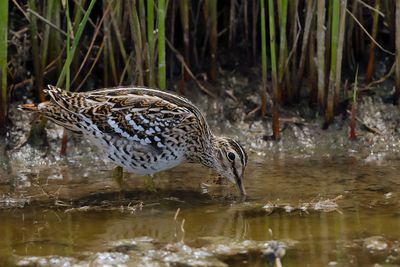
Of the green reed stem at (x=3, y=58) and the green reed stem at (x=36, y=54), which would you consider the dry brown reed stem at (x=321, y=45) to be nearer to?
the green reed stem at (x=36, y=54)

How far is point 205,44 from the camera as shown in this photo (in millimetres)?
9352

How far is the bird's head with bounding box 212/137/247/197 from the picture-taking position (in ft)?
26.0

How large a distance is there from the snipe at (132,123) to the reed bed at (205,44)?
412 mm

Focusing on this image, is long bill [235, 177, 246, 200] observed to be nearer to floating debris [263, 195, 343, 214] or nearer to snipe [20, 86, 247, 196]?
snipe [20, 86, 247, 196]

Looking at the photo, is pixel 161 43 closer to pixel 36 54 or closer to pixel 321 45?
pixel 36 54

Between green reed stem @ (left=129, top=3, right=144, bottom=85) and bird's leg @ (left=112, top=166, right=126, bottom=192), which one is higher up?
green reed stem @ (left=129, top=3, right=144, bottom=85)

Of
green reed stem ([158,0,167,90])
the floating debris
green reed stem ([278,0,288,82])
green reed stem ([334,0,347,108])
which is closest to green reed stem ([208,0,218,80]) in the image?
green reed stem ([278,0,288,82])

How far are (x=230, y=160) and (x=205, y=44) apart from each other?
5.72 ft

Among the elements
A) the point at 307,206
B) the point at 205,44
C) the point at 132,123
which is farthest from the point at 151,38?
the point at 307,206

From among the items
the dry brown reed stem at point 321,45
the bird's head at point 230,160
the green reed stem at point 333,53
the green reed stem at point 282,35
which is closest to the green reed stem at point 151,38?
the bird's head at point 230,160

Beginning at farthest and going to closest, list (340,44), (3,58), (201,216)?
1. (340,44)
2. (3,58)
3. (201,216)

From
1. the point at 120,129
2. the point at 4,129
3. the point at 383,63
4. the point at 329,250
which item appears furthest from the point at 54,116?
the point at 383,63

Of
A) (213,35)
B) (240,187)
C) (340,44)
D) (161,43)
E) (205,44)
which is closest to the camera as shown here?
(240,187)

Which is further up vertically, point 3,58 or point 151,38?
point 151,38
